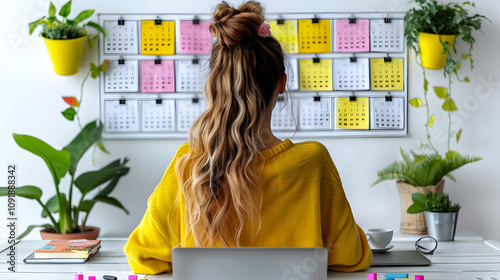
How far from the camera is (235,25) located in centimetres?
145

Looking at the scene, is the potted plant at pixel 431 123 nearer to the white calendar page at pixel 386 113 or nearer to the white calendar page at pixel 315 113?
the white calendar page at pixel 386 113

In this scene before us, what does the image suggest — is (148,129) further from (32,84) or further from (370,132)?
(370,132)

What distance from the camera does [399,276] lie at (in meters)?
1.53

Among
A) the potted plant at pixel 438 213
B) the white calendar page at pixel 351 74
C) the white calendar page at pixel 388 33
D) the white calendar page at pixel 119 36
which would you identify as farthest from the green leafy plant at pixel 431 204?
the white calendar page at pixel 119 36

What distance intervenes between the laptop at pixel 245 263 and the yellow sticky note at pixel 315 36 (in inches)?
60.3

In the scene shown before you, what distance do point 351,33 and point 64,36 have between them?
124 centimetres

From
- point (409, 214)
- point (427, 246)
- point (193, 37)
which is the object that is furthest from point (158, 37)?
point (427, 246)

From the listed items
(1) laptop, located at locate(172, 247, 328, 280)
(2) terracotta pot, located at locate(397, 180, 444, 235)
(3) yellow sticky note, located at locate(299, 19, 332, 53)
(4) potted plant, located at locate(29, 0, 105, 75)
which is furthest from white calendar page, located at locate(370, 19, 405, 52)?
(1) laptop, located at locate(172, 247, 328, 280)

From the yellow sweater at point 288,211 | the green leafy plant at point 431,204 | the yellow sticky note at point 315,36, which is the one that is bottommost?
the green leafy plant at point 431,204

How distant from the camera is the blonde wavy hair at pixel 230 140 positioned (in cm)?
143

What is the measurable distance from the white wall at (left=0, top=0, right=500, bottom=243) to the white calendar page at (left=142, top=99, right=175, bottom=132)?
2.9 inches

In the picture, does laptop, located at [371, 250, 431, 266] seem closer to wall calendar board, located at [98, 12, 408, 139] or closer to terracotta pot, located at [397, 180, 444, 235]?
terracotta pot, located at [397, 180, 444, 235]

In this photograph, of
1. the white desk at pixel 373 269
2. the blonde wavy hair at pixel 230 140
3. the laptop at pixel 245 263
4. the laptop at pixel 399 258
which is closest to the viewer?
the laptop at pixel 245 263

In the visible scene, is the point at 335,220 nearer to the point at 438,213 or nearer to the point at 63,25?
the point at 438,213
